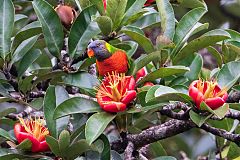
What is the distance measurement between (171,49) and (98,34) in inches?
11.7

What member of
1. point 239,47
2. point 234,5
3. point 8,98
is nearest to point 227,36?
point 239,47

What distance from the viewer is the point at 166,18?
64.0 inches

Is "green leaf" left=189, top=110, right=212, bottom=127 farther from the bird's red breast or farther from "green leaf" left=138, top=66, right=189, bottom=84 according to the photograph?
the bird's red breast

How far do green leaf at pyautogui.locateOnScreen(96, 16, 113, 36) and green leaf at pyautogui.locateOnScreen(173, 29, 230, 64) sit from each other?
8.3 inches

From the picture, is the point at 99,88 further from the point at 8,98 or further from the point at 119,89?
the point at 8,98

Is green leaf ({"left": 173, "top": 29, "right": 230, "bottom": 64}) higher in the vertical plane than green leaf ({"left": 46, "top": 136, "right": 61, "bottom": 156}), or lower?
higher

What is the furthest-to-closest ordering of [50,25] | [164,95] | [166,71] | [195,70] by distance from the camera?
[195,70], [50,25], [166,71], [164,95]

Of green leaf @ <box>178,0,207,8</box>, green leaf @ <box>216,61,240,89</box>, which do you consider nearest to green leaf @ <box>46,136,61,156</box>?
green leaf @ <box>216,61,240,89</box>

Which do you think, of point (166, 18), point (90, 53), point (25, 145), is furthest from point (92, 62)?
point (25, 145)

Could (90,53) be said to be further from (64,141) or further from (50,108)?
(64,141)

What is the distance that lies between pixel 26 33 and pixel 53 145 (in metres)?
0.44

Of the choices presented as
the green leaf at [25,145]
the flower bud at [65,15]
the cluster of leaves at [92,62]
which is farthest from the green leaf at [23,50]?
the green leaf at [25,145]

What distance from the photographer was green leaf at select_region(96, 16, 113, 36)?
4.95 ft

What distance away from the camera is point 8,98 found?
5.32ft
